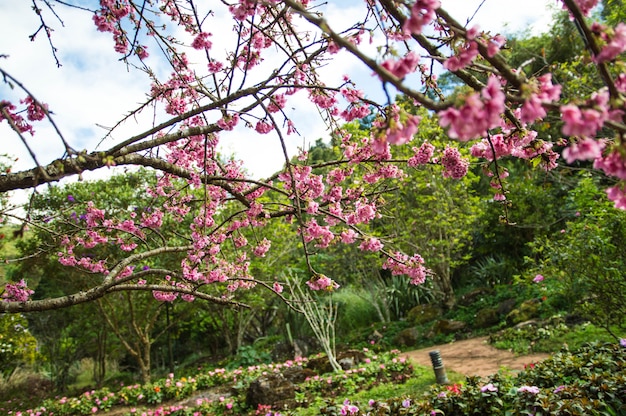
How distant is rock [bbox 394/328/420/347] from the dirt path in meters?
0.71

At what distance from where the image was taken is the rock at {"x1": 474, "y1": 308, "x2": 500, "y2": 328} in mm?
8289

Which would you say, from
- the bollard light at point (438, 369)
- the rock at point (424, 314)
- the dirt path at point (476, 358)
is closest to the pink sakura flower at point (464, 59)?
the bollard light at point (438, 369)

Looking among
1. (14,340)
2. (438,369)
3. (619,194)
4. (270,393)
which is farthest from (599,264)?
(14,340)

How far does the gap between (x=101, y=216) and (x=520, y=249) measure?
32.7 feet

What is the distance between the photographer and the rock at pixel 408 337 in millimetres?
8812

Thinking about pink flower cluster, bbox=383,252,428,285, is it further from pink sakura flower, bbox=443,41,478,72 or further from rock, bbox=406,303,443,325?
rock, bbox=406,303,443,325

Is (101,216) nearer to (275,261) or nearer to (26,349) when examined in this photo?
(26,349)

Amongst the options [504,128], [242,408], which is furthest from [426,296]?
[504,128]

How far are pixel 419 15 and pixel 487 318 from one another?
324 inches

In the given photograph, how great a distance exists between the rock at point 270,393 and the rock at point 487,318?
445cm

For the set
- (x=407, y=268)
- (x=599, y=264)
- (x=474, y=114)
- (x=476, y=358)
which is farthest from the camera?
(x=476, y=358)

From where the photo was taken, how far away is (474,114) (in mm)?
994

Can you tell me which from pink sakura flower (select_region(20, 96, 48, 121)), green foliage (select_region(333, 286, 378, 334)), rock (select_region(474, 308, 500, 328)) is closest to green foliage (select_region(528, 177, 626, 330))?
rock (select_region(474, 308, 500, 328))

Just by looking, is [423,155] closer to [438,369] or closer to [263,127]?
[263,127]
